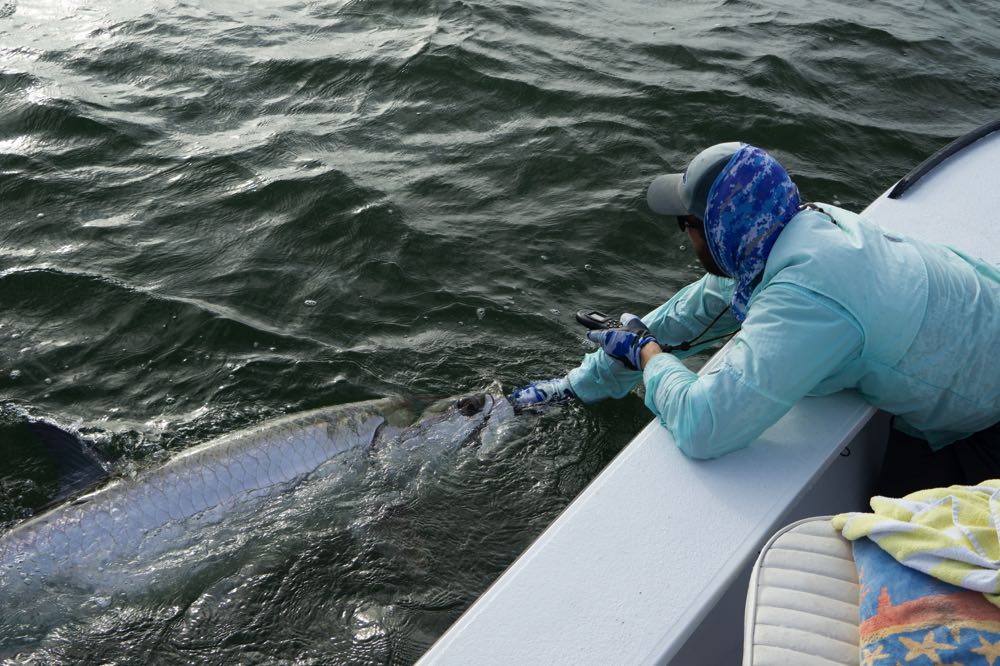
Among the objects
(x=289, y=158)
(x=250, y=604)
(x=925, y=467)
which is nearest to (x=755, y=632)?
(x=925, y=467)

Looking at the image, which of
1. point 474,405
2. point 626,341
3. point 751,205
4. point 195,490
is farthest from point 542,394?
point 751,205

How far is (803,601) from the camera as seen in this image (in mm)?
2094

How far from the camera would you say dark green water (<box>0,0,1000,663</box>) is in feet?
12.3

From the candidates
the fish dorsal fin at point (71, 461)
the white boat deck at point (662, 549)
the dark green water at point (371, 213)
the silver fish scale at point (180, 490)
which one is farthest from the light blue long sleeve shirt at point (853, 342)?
the fish dorsal fin at point (71, 461)

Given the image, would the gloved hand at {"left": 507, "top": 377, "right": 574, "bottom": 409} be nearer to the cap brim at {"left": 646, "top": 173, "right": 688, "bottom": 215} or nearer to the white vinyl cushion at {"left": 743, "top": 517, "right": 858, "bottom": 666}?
the cap brim at {"left": 646, "top": 173, "right": 688, "bottom": 215}

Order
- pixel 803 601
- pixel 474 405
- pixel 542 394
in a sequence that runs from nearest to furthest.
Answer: pixel 803 601 < pixel 474 405 < pixel 542 394

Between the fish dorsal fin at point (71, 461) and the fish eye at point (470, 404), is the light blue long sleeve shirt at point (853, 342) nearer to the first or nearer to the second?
the fish eye at point (470, 404)

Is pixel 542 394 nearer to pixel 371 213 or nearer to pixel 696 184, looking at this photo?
pixel 696 184

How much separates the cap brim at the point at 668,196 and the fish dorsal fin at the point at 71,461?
2594 millimetres

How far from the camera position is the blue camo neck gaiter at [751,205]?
2764mm

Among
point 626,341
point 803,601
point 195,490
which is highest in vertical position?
point 803,601

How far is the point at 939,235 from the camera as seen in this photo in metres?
3.78

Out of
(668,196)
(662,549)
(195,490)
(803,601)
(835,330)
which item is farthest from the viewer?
(195,490)

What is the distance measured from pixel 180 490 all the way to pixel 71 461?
0.50 metres
